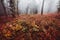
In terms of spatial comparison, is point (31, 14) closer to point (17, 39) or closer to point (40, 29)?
point (40, 29)

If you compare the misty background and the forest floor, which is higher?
the misty background

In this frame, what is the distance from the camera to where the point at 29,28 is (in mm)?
13539

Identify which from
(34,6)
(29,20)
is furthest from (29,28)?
(34,6)

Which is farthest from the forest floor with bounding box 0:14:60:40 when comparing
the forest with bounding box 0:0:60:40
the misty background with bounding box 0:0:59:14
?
the misty background with bounding box 0:0:59:14

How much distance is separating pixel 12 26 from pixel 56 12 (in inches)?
175

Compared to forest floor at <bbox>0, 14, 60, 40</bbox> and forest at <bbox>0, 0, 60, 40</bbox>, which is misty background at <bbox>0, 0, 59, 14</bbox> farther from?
forest floor at <bbox>0, 14, 60, 40</bbox>

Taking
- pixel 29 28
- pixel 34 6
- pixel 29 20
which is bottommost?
pixel 29 28

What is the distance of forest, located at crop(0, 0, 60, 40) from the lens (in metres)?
13.2

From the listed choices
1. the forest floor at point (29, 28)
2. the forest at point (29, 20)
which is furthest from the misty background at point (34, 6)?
the forest floor at point (29, 28)

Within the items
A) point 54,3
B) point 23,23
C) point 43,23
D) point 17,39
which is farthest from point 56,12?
point 17,39

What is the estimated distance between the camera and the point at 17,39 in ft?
42.5

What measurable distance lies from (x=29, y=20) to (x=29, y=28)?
840 mm

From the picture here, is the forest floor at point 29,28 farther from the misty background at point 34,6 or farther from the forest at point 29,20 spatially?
the misty background at point 34,6

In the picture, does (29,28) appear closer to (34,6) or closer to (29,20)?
(29,20)
